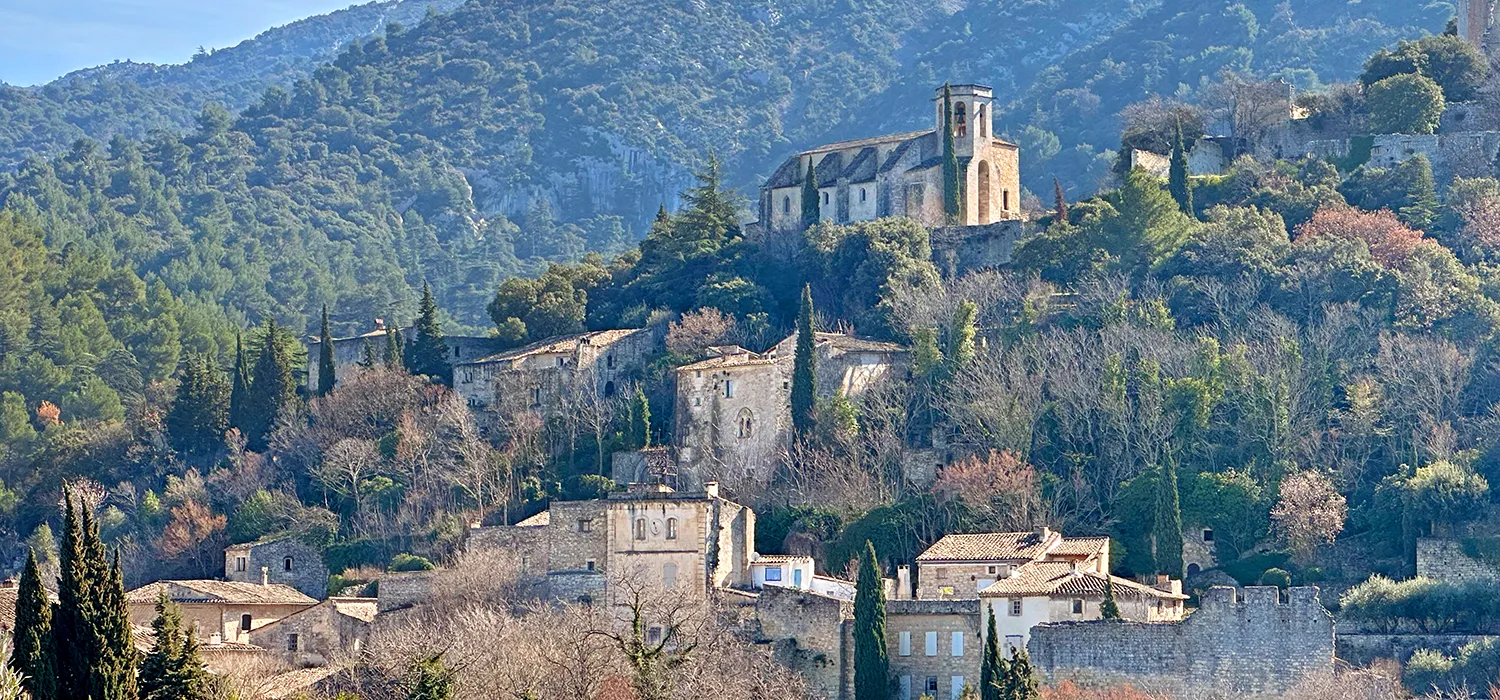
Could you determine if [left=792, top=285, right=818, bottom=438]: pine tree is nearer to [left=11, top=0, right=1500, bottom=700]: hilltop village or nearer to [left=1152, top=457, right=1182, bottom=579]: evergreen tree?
[left=11, top=0, right=1500, bottom=700]: hilltop village

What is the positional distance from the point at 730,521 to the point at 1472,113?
2916 centimetres

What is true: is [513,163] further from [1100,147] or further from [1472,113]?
[1472,113]

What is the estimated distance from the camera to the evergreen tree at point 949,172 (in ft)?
275

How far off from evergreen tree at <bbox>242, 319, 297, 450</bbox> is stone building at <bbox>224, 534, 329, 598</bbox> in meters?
9.01

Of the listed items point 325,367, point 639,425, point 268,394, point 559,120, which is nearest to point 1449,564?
point 639,425

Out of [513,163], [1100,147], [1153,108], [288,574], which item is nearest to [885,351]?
[288,574]

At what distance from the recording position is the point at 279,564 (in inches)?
2891

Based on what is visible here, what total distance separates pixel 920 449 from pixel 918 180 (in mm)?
14946

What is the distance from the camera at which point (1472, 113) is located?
84.2 meters

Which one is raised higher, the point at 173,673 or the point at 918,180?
the point at 918,180

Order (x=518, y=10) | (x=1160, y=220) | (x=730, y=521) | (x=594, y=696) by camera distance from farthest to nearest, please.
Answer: (x=518, y=10) → (x=1160, y=220) → (x=730, y=521) → (x=594, y=696)

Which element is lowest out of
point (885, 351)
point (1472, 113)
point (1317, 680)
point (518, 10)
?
point (1317, 680)

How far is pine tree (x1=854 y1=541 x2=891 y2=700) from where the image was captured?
192 ft

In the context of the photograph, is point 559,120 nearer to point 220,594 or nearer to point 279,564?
point 279,564
